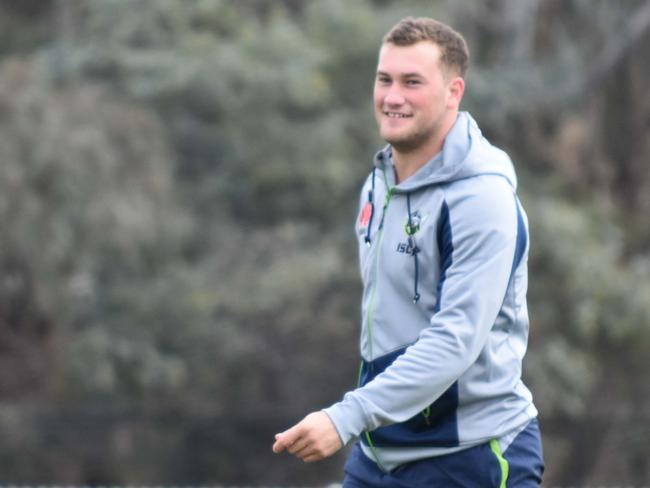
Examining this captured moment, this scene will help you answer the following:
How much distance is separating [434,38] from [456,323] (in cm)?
73

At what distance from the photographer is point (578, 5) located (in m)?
16.5

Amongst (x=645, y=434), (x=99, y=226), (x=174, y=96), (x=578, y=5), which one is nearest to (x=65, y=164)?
(x=99, y=226)

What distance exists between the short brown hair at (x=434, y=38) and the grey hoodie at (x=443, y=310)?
163 mm

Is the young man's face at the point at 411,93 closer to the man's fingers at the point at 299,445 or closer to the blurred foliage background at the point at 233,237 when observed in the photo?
the man's fingers at the point at 299,445

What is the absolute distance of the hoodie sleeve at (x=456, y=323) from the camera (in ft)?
10.1

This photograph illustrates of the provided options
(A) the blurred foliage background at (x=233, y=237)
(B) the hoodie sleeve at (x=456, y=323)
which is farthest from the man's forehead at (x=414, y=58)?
(A) the blurred foliage background at (x=233, y=237)

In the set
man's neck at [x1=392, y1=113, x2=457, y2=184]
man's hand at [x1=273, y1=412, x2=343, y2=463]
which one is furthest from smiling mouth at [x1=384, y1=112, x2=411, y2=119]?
man's hand at [x1=273, y1=412, x2=343, y2=463]

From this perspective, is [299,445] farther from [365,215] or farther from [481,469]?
[365,215]

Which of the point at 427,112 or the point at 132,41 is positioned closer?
the point at 427,112

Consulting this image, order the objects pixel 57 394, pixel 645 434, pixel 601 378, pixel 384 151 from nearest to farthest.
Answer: pixel 384 151
pixel 645 434
pixel 57 394
pixel 601 378

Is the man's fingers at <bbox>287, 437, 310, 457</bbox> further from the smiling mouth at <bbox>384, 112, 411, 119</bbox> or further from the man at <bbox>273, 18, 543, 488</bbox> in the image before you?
the smiling mouth at <bbox>384, 112, 411, 119</bbox>

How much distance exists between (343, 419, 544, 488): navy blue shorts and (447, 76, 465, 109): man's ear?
0.84 metres

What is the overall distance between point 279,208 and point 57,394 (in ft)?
10.6

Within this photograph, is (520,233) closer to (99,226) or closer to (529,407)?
(529,407)
